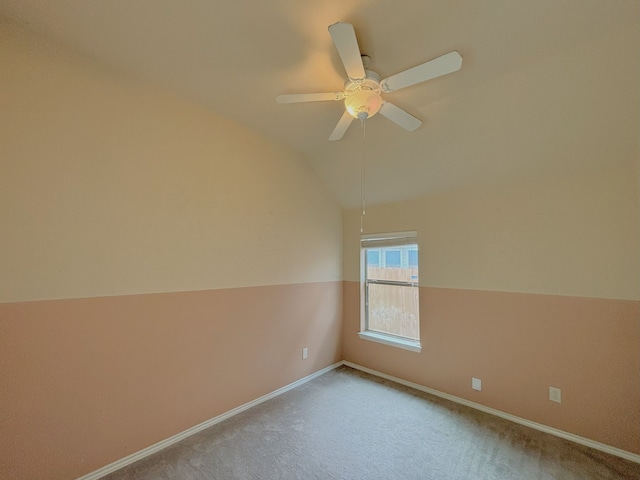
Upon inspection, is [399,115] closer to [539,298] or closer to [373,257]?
[539,298]

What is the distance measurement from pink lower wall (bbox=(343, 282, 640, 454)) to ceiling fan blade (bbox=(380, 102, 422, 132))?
6.13 feet

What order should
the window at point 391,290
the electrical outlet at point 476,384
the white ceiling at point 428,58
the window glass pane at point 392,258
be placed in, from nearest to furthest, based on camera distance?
the white ceiling at point 428,58 < the electrical outlet at point 476,384 < the window at point 391,290 < the window glass pane at point 392,258

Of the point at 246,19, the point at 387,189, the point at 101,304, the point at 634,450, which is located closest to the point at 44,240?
the point at 101,304

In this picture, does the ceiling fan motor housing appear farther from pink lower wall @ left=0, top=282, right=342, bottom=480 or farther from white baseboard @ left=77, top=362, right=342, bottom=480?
white baseboard @ left=77, top=362, right=342, bottom=480

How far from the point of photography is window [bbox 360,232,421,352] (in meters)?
3.30

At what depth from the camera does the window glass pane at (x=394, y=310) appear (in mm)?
3309

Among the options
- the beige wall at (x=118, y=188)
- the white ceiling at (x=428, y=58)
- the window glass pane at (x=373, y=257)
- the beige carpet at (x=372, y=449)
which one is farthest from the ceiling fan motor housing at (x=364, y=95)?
the beige carpet at (x=372, y=449)

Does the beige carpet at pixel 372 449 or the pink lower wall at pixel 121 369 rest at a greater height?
the pink lower wall at pixel 121 369

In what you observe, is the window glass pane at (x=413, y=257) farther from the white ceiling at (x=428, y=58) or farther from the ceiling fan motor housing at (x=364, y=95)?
the ceiling fan motor housing at (x=364, y=95)

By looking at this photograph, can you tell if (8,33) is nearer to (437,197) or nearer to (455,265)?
(437,197)

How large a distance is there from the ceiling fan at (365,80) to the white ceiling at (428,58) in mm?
289

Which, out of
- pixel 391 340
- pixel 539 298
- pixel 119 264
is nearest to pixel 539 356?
pixel 539 298

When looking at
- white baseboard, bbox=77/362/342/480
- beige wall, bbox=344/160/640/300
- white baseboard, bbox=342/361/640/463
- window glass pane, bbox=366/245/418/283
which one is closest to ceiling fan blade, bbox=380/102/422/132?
beige wall, bbox=344/160/640/300

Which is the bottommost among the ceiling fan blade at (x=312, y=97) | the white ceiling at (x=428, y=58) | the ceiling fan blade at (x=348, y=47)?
the ceiling fan blade at (x=312, y=97)
